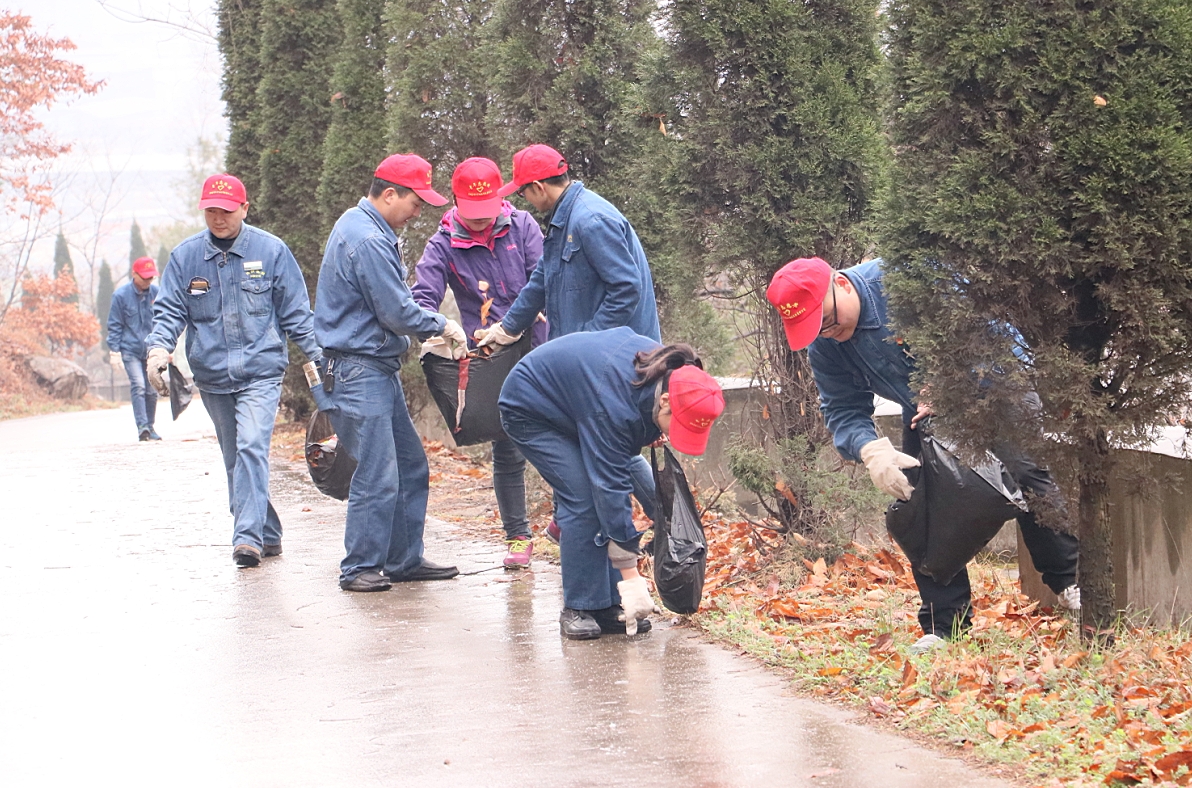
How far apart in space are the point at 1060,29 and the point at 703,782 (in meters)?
2.76

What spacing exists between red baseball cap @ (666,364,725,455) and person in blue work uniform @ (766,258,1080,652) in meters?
0.40

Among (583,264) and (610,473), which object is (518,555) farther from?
(610,473)

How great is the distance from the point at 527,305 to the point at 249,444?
1.84 metres

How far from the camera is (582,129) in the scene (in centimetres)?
823

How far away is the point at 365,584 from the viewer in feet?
22.2

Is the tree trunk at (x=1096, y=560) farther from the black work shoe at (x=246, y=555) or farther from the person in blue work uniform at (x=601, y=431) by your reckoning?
the black work shoe at (x=246, y=555)

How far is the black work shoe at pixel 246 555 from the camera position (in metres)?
7.41

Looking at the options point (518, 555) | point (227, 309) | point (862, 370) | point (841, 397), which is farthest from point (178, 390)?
point (862, 370)

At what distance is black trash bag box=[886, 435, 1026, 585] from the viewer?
16.4ft

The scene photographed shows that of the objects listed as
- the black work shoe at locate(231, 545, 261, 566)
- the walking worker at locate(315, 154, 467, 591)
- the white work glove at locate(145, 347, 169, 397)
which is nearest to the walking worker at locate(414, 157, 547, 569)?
the walking worker at locate(315, 154, 467, 591)

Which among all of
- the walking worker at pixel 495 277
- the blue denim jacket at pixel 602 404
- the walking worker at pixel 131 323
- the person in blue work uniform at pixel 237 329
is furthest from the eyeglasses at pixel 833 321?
the walking worker at pixel 131 323

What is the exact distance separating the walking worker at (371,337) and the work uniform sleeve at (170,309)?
1311 mm

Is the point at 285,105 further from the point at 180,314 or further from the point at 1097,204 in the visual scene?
the point at 1097,204

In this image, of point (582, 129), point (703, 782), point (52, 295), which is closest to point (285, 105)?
point (582, 129)
